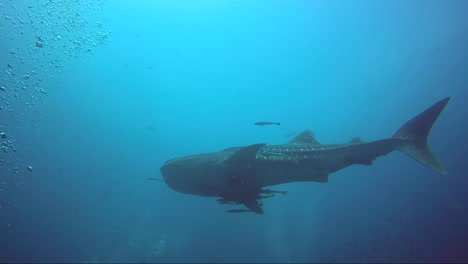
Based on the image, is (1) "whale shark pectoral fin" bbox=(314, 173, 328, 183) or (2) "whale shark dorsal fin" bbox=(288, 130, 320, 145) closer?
(1) "whale shark pectoral fin" bbox=(314, 173, 328, 183)

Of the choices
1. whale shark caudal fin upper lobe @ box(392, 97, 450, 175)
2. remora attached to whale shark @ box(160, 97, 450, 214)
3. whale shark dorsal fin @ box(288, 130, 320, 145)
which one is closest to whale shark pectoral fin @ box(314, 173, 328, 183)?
remora attached to whale shark @ box(160, 97, 450, 214)

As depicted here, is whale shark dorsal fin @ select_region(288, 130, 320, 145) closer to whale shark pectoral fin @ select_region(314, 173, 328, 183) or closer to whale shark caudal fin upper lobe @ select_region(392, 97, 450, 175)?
whale shark pectoral fin @ select_region(314, 173, 328, 183)

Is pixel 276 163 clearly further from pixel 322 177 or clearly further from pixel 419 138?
pixel 419 138

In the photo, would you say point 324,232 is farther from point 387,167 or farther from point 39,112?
point 39,112

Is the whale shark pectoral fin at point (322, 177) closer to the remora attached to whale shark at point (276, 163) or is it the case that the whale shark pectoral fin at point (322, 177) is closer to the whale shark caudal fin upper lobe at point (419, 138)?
the remora attached to whale shark at point (276, 163)

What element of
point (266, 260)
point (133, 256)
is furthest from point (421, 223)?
point (133, 256)

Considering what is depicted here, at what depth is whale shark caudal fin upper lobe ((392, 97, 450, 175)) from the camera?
27.7 ft

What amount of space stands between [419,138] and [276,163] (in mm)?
4138

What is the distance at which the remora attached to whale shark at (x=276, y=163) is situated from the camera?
7.88 m

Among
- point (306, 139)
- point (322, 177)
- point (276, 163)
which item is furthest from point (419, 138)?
point (276, 163)

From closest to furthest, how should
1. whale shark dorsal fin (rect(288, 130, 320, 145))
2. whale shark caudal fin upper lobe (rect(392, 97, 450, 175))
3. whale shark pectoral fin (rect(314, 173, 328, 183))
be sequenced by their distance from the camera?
whale shark caudal fin upper lobe (rect(392, 97, 450, 175))
whale shark pectoral fin (rect(314, 173, 328, 183))
whale shark dorsal fin (rect(288, 130, 320, 145))

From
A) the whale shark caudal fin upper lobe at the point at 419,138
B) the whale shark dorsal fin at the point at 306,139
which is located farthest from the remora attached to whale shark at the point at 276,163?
the whale shark dorsal fin at the point at 306,139

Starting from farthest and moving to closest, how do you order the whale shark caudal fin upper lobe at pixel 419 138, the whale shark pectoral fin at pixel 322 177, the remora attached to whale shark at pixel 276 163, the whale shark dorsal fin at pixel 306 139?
Answer: the whale shark dorsal fin at pixel 306 139 < the whale shark pectoral fin at pixel 322 177 < the whale shark caudal fin upper lobe at pixel 419 138 < the remora attached to whale shark at pixel 276 163

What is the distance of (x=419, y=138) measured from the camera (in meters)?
8.62
